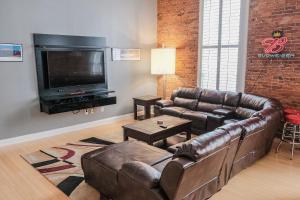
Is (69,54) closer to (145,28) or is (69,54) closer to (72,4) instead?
(72,4)

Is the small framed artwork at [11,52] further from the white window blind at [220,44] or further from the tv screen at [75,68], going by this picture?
the white window blind at [220,44]

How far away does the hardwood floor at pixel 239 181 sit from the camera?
291cm

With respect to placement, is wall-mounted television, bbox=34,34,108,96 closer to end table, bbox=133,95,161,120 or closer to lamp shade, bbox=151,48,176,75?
end table, bbox=133,95,161,120

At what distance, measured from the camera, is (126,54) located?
614 centimetres

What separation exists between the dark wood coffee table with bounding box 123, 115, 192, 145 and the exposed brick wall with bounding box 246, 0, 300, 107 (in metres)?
1.84

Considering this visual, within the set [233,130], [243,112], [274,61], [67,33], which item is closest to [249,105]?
[243,112]

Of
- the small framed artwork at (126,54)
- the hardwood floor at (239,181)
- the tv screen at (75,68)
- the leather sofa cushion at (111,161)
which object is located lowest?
the hardwood floor at (239,181)

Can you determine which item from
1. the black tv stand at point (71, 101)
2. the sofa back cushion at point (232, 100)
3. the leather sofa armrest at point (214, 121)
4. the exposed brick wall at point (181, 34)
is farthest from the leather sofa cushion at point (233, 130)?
the exposed brick wall at point (181, 34)

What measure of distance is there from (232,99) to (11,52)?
166 inches

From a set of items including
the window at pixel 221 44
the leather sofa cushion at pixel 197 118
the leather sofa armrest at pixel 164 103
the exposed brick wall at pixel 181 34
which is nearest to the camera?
the leather sofa cushion at pixel 197 118

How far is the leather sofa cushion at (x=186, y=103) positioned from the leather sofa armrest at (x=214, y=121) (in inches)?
32.4

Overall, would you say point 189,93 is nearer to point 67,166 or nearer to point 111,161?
point 67,166

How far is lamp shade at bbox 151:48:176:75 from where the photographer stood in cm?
617

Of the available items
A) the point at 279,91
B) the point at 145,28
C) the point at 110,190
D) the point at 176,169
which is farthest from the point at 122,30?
the point at 176,169
